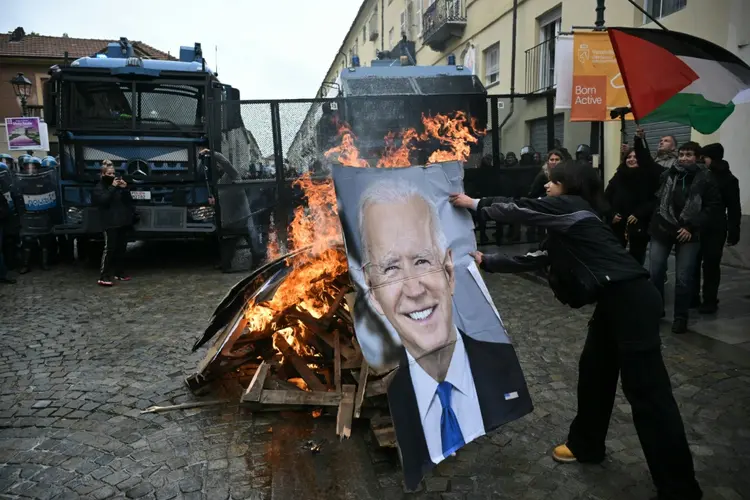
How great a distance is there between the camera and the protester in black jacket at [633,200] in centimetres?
654

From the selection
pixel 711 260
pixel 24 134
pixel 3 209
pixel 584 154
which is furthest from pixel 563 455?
pixel 24 134

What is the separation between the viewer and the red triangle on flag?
4.50 meters

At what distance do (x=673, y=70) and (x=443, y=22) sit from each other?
1906 cm

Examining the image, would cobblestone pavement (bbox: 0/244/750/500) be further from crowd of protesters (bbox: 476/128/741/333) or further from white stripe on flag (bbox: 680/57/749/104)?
white stripe on flag (bbox: 680/57/749/104)

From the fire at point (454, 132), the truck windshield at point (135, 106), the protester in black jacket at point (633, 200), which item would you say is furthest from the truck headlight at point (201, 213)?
the protester in black jacket at point (633, 200)

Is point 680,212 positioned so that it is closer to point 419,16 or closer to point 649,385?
point 649,385

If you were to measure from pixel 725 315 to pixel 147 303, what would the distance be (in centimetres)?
807

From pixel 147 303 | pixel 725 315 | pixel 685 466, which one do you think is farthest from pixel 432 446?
pixel 147 303

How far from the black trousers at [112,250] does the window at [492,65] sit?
50.0ft

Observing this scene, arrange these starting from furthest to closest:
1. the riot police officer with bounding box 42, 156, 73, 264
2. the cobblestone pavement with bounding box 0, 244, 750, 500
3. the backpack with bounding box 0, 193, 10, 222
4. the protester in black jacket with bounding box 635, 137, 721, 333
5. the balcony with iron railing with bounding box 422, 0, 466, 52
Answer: the balcony with iron railing with bounding box 422, 0, 466, 52
the riot police officer with bounding box 42, 156, 73, 264
the backpack with bounding box 0, 193, 10, 222
the protester in black jacket with bounding box 635, 137, 721, 333
the cobblestone pavement with bounding box 0, 244, 750, 500

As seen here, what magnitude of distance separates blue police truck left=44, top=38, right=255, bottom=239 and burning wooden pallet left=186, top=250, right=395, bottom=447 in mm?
5725

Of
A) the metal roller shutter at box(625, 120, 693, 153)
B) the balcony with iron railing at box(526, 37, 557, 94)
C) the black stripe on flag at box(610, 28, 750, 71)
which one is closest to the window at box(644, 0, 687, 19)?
the metal roller shutter at box(625, 120, 693, 153)

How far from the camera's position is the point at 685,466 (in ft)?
9.06

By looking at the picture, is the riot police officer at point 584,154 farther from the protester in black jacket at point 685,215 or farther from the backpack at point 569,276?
the backpack at point 569,276
